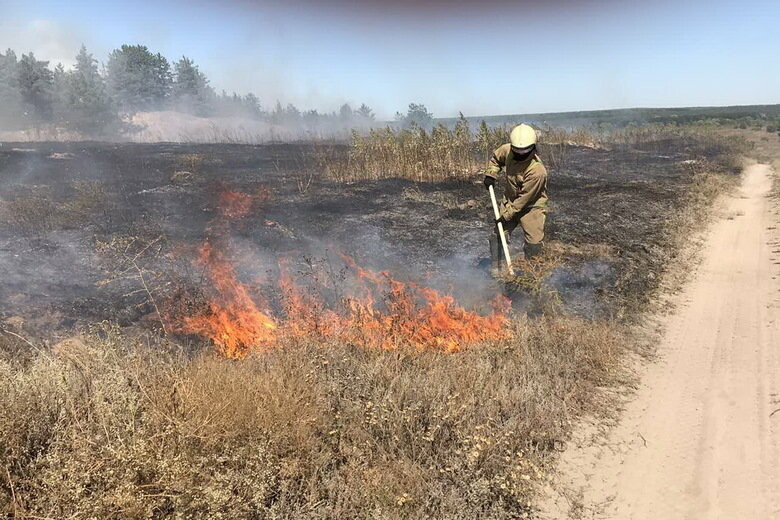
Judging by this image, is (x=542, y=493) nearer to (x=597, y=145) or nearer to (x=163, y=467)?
(x=163, y=467)

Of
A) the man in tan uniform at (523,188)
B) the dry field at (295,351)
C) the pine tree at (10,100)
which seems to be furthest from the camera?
the pine tree at (10,100)

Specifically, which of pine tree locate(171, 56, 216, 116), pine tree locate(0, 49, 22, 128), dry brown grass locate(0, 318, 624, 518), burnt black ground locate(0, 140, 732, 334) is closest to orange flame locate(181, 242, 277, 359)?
dry brown grass locate(0, 318, 624, 518)

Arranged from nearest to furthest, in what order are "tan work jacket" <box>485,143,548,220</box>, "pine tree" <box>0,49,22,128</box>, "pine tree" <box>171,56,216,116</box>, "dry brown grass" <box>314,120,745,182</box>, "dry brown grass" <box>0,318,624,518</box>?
"dry brown grass" <box>0,318,624,518</box> < "tan work jacket" <box>485,143,548,220</box> < "dry brown grass" <box>314,120,745,182</box> < "pine tree" <box>0,49,22,128</box> < "pine tree" <box>171,56,216,116</box>

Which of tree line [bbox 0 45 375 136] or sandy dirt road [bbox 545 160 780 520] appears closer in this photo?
sandy dirt road [bbox 545 160 780 520]

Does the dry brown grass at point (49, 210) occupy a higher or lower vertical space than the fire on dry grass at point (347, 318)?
higher

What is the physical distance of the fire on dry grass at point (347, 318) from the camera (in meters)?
4.21

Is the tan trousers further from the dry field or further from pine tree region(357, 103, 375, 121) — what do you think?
pine tree region(357, 103, 375, 121)

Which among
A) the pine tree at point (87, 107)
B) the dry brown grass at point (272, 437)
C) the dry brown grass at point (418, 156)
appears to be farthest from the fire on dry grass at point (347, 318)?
the pine tree at point (87, 107)

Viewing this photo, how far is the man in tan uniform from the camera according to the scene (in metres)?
5.15

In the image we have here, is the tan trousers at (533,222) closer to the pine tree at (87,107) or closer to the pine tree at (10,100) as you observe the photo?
the pine tree at (87,107)

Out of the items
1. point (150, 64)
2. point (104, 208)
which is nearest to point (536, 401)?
point (104, 208)

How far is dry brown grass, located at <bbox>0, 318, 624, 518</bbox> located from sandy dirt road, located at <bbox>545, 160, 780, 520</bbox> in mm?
329

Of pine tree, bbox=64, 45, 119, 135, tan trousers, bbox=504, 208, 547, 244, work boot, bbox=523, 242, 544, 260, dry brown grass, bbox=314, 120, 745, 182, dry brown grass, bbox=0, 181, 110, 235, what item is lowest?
work boot, bbox=523, 242, 544, 260

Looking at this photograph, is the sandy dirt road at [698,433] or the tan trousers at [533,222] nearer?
the sandy dirt road at [698,433]
